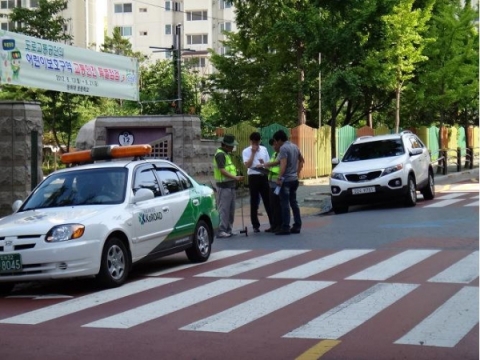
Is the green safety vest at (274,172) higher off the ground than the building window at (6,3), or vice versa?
the building window at (6,3)

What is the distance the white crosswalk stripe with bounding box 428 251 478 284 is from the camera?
10.3 m

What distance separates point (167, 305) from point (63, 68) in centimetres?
1102

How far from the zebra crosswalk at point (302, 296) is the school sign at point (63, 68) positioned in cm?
725

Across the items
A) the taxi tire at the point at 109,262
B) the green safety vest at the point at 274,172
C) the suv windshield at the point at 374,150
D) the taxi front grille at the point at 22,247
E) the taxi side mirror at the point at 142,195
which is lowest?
the taxi tire at the point at 109,262

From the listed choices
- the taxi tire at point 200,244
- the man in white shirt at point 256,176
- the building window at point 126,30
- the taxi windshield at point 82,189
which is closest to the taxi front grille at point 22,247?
the taxi windshield at point 82,189

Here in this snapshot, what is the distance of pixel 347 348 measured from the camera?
23.2 feet

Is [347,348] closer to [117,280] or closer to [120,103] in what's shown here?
[117,280]

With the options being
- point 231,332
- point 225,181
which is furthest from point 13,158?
point 231,332

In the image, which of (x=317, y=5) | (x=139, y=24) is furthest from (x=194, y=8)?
(x=317, y=5)

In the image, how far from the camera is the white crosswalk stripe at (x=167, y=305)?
8.43 meters

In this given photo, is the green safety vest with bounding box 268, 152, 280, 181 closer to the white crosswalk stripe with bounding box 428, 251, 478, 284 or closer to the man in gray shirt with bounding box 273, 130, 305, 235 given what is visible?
the man in gray shirt with bounding box 273, 130, 305, 235

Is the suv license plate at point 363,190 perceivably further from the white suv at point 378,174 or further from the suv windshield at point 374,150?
the suv windshield at point 374,150

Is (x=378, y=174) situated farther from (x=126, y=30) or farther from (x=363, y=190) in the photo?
(x=126, y=30)

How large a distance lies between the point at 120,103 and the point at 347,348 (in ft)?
158
